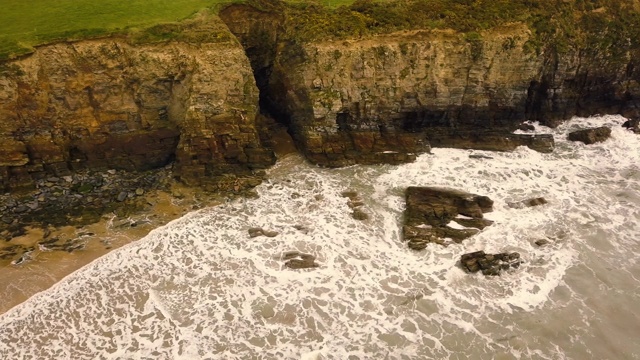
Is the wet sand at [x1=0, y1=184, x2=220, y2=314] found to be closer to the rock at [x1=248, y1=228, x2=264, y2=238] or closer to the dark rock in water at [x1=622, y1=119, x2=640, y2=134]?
the rock at [x1=248, y1=228, x2=264, y2=238]

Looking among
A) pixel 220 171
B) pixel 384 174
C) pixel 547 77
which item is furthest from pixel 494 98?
pixel 220 171

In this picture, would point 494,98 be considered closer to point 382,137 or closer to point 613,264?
point 382,137

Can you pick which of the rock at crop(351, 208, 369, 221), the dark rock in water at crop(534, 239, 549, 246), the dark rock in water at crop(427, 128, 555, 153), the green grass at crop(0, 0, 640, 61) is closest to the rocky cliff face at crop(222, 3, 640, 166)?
the dark rock in water at crop(427, 128, 555, 153)

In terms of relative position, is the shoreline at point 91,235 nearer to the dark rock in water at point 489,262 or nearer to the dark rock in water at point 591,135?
the dark rock in water at point 489,262

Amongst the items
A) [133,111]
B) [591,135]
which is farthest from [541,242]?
[133,111]

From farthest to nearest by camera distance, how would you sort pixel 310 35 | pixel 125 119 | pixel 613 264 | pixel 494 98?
pixel 494 98 → pixel 310 35 → pixel 125 119 → pixel 613 264
